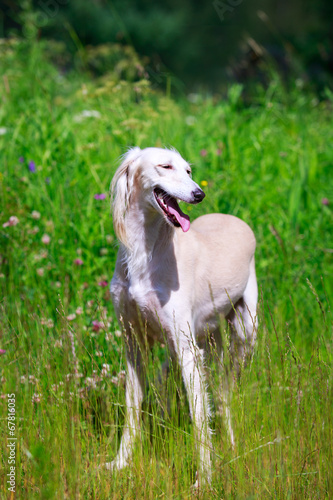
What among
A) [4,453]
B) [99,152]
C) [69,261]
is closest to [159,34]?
[99,152]

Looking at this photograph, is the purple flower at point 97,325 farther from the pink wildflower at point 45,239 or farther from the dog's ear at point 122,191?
the pink wildflower at point 45,239

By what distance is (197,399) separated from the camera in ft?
7.93

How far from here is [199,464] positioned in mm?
2006

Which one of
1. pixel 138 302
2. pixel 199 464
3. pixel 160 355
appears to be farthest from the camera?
pixel 160 355

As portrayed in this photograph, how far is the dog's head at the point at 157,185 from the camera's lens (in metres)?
2.33

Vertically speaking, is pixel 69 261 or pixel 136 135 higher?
pixel 136 135

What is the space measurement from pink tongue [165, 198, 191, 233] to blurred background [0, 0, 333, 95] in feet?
4.15

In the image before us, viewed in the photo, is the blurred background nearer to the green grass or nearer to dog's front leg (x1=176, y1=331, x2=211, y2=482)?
the green grass

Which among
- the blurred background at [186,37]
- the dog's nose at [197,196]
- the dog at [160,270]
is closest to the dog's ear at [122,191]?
the dog at [160,270]

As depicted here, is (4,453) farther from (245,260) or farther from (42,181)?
(42,181)

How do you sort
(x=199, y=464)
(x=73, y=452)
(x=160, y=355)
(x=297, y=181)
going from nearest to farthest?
(x=73, y=452) < (x=199, y=464) < (x=160, y=355) < (x=297, y=181)

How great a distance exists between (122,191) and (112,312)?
90 cm

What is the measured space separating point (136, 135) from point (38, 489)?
2.79m

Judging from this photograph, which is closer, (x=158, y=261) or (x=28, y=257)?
(x=158, y=261)
